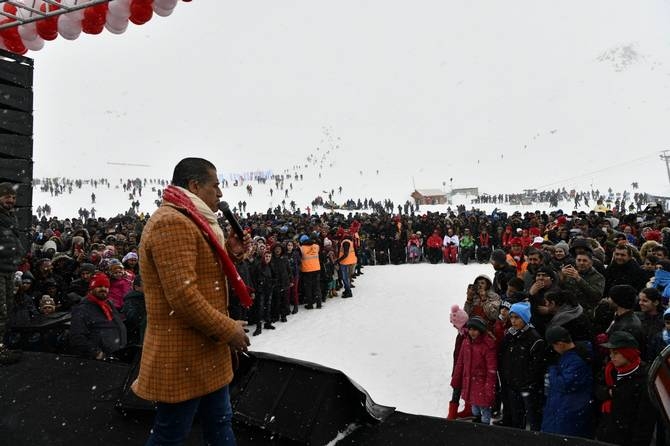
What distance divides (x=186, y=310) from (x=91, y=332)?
111 inches

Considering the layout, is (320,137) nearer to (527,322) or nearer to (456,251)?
(456,251)

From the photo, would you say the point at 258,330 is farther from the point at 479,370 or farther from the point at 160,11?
the point at 160,11

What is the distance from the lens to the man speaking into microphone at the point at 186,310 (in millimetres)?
1633

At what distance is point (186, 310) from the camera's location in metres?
1.61

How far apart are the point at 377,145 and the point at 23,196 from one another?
214 feet

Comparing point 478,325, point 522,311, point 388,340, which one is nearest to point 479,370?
point 478,325

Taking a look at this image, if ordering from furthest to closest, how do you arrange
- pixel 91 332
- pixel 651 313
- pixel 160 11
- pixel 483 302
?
pixel 160 11
pixel 483 302
pixel 91 332
pixel 651 313

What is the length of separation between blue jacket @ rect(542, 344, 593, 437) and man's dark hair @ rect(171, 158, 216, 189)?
262 centimetres

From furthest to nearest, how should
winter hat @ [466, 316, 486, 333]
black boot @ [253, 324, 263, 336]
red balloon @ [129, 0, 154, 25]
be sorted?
black boot @ [253, 324, 263, 336] < red balloon @ [129, 0, 154, 25] < winter hat @ [466, 316, 486, 333]

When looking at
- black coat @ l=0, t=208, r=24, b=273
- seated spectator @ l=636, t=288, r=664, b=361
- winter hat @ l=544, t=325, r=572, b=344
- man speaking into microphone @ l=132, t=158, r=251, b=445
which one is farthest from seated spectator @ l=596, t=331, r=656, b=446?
black coat @ l=0, t=208, r=24, b=273

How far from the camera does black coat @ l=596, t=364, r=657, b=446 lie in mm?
2465

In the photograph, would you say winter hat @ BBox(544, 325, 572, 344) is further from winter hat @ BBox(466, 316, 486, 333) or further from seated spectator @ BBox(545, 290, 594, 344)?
winter hat @ BBox(466, 316, 486, 333)

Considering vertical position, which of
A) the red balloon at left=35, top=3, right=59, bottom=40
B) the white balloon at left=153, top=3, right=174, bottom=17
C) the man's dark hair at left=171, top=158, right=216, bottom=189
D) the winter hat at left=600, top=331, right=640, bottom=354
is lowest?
the winter hat at left=600, top=331, right=640, bottom=354

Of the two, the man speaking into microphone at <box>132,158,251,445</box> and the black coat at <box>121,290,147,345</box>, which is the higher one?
the man speaking into microphone at <box>132,158,251,445</box>
